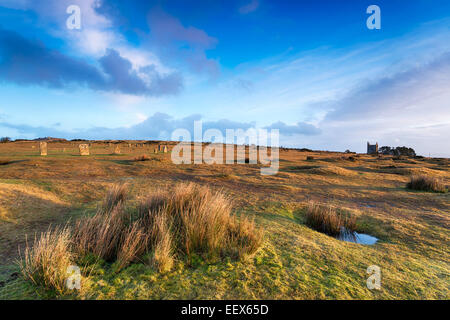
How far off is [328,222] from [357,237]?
0.68 metres

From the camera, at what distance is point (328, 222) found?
5.31 meters

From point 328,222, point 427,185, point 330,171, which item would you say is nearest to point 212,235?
point 328,222

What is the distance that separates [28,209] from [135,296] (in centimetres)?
470

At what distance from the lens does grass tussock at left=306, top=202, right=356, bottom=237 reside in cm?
525

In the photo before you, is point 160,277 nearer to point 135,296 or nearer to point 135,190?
point 135,296

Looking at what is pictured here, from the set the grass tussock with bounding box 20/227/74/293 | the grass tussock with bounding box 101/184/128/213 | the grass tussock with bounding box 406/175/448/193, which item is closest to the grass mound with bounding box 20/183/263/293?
the grass tussock with bounding box 20/227/74/293

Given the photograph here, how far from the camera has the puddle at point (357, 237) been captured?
15.7ft

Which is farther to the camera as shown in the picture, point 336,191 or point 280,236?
point 336,191

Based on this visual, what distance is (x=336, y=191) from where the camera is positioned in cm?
1058

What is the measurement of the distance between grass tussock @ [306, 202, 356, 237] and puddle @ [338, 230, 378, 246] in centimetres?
12

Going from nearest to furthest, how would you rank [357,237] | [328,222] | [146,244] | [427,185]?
[146,244]
[357,237]
[328,222]
[427,185]

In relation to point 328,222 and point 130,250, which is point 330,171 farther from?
point 130,250

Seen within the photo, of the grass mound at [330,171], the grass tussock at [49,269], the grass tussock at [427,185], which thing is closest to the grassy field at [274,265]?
the grass tussock at [49,269]
